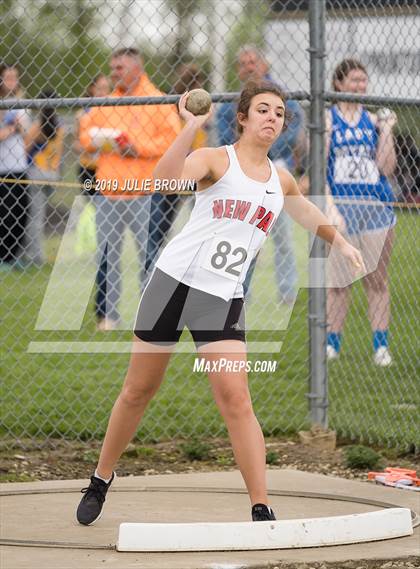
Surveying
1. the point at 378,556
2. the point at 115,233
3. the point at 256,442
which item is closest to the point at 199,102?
the point at 256,442

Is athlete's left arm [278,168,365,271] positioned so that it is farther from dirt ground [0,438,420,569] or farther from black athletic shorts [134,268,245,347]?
dirt ground [0,438,420,569]

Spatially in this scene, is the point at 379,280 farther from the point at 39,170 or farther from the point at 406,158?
the point at 39,170

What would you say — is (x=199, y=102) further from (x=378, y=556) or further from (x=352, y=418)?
(x=352, y=418)

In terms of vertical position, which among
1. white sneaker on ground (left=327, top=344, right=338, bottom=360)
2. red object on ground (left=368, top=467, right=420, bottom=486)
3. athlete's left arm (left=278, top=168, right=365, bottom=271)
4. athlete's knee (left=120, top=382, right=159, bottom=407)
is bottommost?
athlete's knee (left=120, top=382, right=159, bottom=407)

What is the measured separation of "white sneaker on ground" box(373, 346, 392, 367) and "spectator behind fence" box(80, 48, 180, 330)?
1.82 metres

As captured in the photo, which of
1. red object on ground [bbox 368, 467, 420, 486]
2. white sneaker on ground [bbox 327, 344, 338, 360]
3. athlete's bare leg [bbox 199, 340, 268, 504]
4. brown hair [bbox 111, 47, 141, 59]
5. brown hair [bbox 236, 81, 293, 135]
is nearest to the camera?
athlete's bare leg [bbox 199, 340, 268, 504]

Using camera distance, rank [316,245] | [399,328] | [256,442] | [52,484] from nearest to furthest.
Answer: [256,442] < [52,484] < [316,245] < [399,328]

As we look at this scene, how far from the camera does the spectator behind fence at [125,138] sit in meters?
7.75

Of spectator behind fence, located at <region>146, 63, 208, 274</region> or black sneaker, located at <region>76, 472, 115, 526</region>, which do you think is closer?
black sneaker, located at <region>76, 472, 115, 526</region>

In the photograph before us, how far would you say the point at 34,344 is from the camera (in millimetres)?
9320

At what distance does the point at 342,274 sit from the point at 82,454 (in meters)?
2.34

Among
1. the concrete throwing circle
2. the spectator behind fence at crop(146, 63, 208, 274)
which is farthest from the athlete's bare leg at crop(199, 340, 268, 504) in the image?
the spectator behind fence at crop(146, 63, 208, 274)

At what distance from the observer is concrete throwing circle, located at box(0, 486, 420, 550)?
195 inches

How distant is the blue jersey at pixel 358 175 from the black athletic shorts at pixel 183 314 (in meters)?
3.15
